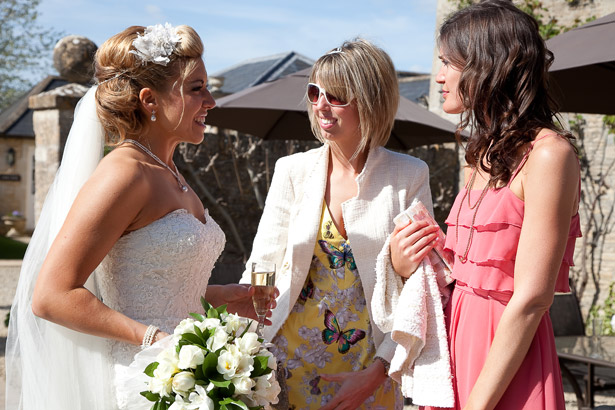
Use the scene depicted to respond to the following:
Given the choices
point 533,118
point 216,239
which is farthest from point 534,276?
point 216,239

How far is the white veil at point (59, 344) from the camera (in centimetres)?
238

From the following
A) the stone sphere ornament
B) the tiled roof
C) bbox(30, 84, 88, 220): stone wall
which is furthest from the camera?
the tiled roof

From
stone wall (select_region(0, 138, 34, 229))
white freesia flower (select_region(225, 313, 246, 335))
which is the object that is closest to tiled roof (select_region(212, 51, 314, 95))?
stone wall (select_region(0, 138, 34, 229))

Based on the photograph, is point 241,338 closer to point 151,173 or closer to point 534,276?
point 151,173

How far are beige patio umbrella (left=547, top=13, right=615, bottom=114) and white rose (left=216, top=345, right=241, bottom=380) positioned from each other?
2.38 metres

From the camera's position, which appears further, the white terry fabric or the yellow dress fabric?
the yellow dress fabric

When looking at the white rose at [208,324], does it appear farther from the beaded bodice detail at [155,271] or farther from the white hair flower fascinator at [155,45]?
the white hair flower fascinator at [155,45]

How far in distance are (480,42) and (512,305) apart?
0.73 m

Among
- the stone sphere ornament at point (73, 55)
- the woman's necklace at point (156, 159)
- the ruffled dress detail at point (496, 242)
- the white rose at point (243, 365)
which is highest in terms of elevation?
the stone sphere ornament at point (73, 55)

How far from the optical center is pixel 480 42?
202cm

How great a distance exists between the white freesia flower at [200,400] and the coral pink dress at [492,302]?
71cm

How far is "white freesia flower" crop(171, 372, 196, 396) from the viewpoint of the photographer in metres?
1.94

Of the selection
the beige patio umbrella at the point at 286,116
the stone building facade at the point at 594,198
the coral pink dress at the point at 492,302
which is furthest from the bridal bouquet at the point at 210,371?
the stone building facade at the point at 594,198

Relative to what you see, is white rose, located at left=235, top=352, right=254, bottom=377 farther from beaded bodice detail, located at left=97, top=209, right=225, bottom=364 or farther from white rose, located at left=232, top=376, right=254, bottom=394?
beaded bodice detail, located at left=97, top=209, right=225, bottom=364
